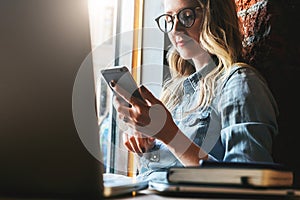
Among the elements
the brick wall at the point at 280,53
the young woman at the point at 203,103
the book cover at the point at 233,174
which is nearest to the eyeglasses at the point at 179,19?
the young woman at the point at 203,103

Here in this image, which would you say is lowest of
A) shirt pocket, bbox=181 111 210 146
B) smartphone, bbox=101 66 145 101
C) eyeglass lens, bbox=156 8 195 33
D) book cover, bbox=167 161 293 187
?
book cover, bbox=167 161 293 187

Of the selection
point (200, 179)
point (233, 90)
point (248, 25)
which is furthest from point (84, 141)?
point (248, 25)

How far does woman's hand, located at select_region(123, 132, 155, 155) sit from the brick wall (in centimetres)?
24

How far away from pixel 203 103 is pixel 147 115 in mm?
117

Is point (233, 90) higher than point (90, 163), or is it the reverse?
point (233, 90)

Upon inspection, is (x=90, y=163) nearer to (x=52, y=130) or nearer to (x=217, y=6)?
(x=52, y=130)

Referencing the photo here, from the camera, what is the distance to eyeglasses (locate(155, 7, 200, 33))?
32.3 inches

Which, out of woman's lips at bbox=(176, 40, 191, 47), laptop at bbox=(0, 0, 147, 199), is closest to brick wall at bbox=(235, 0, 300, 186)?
woman's lips at bbox=(176, 40, 191, 47)

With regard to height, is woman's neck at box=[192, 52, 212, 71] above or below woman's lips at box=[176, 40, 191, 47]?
below

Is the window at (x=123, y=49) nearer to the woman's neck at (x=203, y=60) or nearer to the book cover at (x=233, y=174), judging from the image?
the woman's neck at (x=203, y=60)

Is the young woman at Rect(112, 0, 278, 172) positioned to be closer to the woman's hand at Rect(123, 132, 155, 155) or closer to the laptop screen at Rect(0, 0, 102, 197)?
the woman's hand at Rect(123, 132, 155, 155)

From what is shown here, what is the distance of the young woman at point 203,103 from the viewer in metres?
0.76

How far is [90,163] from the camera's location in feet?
1.87

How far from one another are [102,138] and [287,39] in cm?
42
